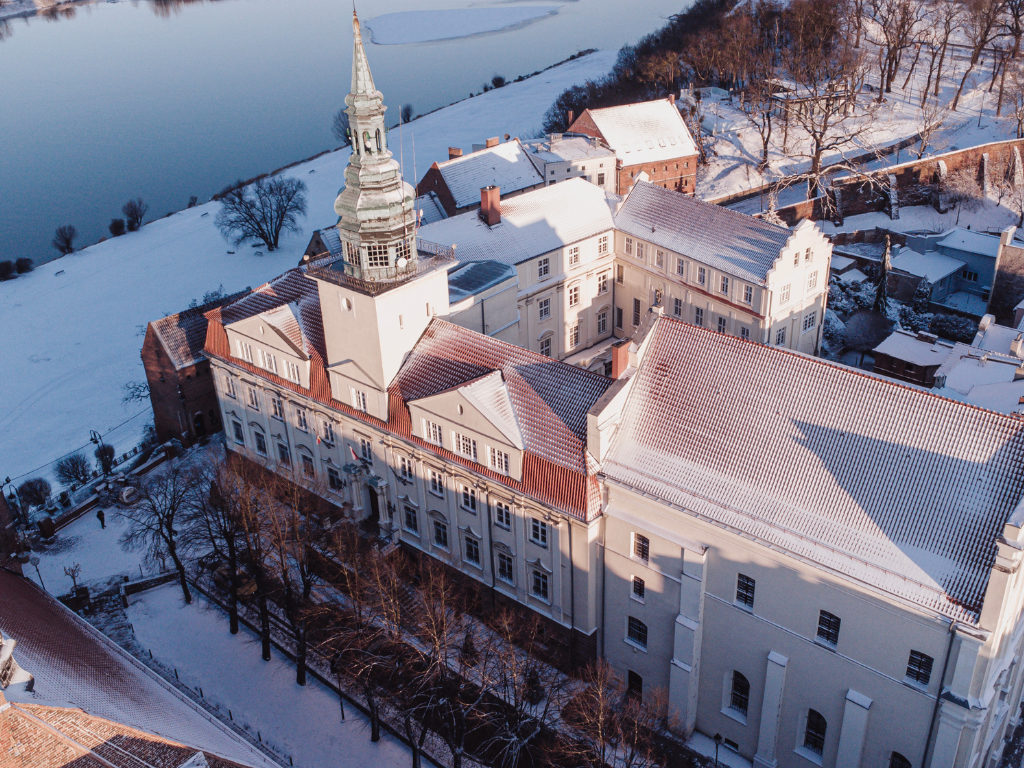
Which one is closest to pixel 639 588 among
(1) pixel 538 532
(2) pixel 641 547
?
(2) pixel 641 547

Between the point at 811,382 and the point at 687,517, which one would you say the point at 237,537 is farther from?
the point at 811,382

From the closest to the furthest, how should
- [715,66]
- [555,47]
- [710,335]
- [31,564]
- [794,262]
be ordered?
1. [710,335]
2. [31,564]
3. [794,262]
4. [715,66]
5. [555,47]

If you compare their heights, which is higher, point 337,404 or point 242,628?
point 337,404

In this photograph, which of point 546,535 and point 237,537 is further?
point 237,537

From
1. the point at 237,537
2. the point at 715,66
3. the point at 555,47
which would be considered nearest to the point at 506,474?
the point at 237,537

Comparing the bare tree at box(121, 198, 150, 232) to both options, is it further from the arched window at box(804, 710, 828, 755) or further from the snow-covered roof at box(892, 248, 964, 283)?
the arched window at box(804, 710, 828, 755)

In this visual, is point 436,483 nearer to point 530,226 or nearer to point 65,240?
point 530,226

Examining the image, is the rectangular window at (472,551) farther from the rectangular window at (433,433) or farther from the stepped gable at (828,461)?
the stepped gable at (828,461)
